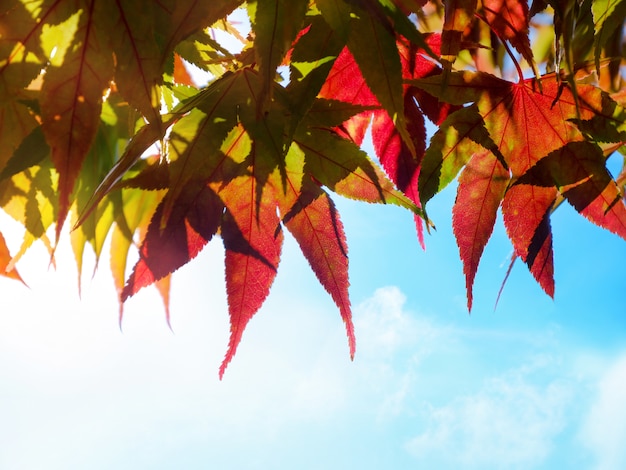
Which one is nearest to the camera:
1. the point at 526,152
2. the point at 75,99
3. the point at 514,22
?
the point at 75,99

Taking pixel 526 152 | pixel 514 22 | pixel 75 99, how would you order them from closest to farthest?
pixel 75 99
pixel 514 22
pixel 526 152

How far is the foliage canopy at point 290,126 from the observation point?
1.50ft

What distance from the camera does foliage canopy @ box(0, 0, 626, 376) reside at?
0.46m

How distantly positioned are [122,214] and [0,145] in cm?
21

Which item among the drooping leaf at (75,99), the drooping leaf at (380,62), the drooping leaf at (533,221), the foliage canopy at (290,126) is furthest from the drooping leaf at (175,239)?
the drooping leaf at (533,221)

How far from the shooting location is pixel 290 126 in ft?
1.67

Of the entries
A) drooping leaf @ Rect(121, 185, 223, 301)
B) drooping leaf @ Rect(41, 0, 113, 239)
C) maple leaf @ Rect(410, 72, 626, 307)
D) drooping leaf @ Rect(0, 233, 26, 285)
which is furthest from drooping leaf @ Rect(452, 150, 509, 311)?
drooping leaf @ Rect(0, 233, 26, 285)

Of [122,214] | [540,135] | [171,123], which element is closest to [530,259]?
[540,135]

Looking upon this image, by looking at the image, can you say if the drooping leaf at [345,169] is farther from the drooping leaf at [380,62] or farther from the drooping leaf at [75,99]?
the drooping leaf at [75,99]

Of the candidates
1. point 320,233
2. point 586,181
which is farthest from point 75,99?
point 586,181

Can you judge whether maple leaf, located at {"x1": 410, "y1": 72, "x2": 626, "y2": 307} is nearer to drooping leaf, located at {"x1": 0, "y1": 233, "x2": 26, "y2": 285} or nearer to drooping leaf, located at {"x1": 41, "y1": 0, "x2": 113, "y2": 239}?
drooping leaf, located at {"x1": 41, "y1": 0, "x2": 113, "y2": 239}

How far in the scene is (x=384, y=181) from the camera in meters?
0.58

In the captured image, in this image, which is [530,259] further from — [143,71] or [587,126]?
[143,71]

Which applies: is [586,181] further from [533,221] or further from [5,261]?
[5,261]
